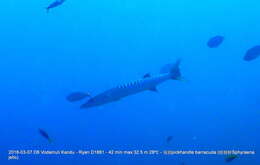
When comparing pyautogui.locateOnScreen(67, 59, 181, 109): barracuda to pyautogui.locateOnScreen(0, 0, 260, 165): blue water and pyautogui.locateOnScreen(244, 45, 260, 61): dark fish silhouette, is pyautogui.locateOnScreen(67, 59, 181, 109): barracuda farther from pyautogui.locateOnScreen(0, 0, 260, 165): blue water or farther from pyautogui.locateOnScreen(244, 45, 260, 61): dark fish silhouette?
pyautogui.locateOnScreen(0, 0, 260, 165): blue water

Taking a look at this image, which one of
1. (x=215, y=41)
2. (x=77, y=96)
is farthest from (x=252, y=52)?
(x=77, y=96)

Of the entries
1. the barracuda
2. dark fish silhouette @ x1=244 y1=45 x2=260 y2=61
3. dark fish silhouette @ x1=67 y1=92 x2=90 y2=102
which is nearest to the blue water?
dark fish silhouette @ x1=67 y1=92 x2=90 y2=102

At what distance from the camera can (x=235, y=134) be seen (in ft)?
44.2

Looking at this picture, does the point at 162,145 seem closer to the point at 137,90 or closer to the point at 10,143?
the point at 10,143

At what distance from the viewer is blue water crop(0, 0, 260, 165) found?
45.8ft

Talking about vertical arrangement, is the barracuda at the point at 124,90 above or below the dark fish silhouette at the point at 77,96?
below

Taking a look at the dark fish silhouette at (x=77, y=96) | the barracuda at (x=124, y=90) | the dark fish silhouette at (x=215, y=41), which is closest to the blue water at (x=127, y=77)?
the dark fish silhouette at (x=215, y=41)

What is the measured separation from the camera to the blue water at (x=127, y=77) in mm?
13953

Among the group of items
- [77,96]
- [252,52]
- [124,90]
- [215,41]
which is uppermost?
[215,41]

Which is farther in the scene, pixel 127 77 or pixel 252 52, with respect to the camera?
pixel 127 77

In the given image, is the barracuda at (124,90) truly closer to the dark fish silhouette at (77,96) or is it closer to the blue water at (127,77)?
the dark fish silhouette at (77,96)

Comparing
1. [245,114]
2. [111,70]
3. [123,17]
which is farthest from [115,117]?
[123,17]

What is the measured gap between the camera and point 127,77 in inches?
786

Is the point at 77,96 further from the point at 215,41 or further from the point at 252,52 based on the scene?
the point at 252,52
